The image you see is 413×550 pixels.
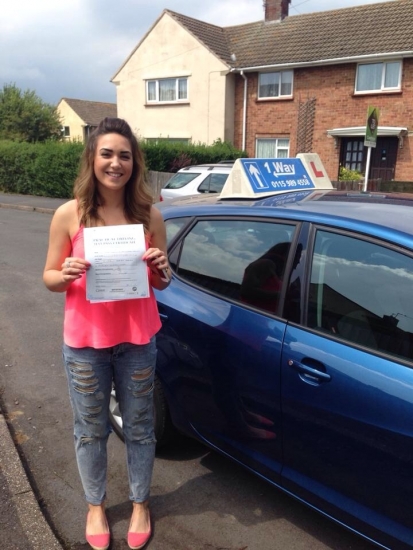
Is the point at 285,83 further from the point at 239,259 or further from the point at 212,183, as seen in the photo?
the point at 239,259

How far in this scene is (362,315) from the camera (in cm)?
207

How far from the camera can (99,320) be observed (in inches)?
84.5

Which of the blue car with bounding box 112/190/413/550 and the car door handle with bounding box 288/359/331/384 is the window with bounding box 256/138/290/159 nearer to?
the blue car with bounding box 112/190/413/550

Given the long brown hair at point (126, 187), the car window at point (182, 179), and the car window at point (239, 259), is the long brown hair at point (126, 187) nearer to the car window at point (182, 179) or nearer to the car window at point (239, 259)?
the car window at point (239, 259)

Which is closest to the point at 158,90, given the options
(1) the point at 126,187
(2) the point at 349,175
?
(2) the point at 349,175

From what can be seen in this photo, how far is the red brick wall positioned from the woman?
696 inches

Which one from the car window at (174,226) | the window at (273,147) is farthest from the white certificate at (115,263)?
the window at (273,147)

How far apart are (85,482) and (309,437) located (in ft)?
3.64

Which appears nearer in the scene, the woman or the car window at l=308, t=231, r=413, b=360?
the car window at l=308, t=231, r=413, b=360

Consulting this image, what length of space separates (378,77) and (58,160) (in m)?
12.3

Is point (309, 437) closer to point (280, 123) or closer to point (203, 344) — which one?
point (203, 344)

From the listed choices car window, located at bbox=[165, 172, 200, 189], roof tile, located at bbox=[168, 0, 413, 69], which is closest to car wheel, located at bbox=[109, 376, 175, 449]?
car window, located at bbox=[165, 172, 200, 189]

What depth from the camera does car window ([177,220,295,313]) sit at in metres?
2.38

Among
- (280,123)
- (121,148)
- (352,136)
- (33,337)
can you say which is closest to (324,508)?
(121,148)
